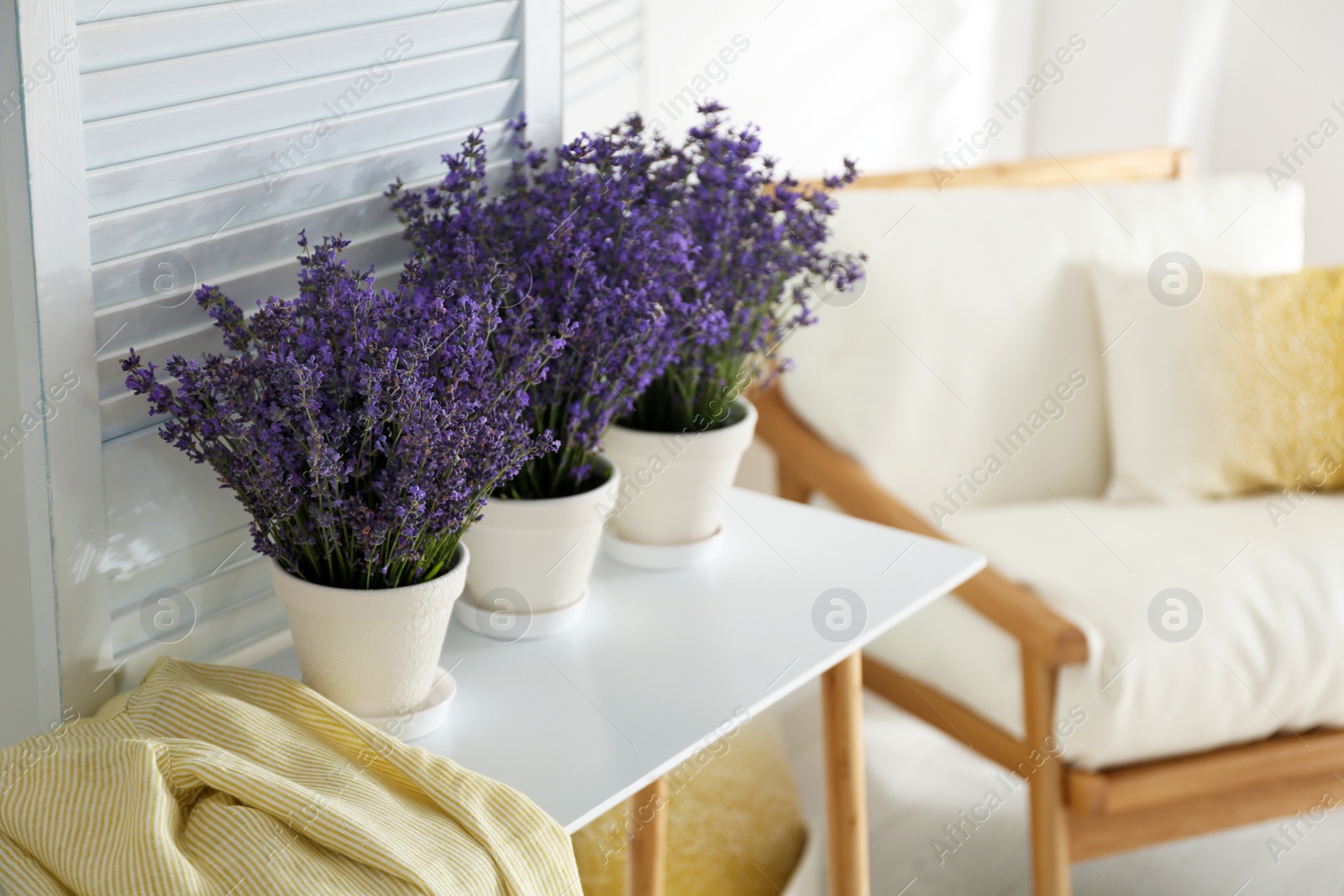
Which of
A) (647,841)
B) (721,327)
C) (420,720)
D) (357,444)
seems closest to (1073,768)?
(647,841)

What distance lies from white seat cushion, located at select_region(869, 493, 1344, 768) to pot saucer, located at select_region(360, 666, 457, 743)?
0.83 metres

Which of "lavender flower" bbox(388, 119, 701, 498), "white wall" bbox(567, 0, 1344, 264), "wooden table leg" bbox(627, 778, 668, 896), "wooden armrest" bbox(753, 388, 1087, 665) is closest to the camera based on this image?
"lavender flower" bbox(388, 119, 701, 498)

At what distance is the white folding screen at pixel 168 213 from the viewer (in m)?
0.76

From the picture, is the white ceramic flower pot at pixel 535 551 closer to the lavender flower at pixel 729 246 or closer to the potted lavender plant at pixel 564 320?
the potted lavender plant at pixel 564 320

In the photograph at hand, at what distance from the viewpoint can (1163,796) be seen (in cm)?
143

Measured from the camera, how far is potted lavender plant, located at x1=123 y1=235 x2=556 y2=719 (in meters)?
0.76

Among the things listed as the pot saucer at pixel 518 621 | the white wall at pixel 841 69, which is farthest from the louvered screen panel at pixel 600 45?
the pot saucer at pixel 518 621

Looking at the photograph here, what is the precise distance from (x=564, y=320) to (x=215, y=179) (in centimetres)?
27

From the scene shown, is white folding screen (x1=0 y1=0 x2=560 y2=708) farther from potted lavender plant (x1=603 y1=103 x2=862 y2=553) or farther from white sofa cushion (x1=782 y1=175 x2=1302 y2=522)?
white sofa cushion (x1=782 y1=175 x2=1302 y2=522)

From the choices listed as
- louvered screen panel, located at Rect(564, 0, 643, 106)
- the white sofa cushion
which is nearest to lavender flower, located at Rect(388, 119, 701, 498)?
louvered screen panel, located at Rect(564, 0, 643, 106)

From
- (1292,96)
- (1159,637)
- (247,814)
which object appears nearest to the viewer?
(247,814)

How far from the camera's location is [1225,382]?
1.71 metres

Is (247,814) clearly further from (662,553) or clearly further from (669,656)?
(662,553)

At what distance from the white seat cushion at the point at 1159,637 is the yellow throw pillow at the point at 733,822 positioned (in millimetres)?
231
